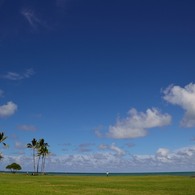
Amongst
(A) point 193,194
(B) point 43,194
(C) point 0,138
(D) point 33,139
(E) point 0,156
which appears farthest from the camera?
(D) point 33,139

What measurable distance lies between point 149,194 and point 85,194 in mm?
8114

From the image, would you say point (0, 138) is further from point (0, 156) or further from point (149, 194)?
point (149, 194)

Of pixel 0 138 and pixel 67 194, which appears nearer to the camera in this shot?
pixel 67 194

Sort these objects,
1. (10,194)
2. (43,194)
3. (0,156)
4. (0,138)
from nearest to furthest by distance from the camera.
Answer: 1. (10,194)
2. (43,194)
3. (0,138)
4. (0,156)

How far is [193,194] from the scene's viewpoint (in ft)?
151

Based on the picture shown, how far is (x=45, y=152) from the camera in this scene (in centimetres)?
17712

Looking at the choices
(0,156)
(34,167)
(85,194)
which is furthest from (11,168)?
(85,194)

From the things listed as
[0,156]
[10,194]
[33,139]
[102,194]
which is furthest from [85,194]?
[33,139]

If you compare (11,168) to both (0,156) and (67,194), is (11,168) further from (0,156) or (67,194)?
(67,194)

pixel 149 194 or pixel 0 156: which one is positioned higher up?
pixel 0 156

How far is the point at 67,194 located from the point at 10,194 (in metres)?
7.90

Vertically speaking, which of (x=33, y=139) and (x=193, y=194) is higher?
(x=33, y=139)

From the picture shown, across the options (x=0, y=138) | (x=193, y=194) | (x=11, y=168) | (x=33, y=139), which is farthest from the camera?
(x=11, y=168)

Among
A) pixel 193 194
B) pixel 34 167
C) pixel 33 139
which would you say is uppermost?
pixel 33 139
